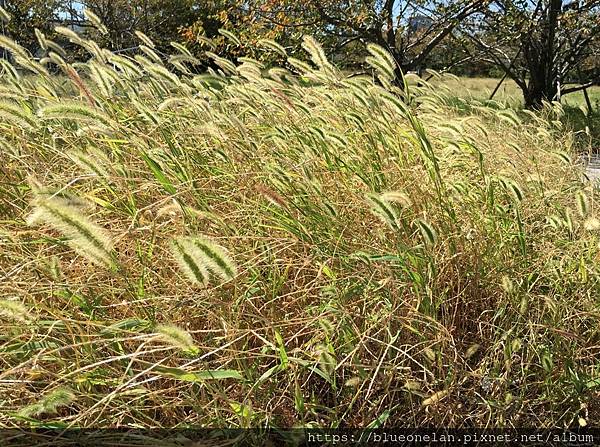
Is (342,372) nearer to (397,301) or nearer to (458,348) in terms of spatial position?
(397,301)

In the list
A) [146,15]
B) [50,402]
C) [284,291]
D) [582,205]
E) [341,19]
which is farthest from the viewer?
[146,15]

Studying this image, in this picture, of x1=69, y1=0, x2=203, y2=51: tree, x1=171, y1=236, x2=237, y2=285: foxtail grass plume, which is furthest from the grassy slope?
x1=69, y1=0, x2=203, y2=51: tree

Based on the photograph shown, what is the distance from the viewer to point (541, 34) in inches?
355

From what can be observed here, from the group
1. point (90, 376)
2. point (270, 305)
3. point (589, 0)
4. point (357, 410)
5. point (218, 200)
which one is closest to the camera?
point (90, 376)

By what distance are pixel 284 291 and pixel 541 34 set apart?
29.2ft

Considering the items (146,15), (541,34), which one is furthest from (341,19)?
(146,15)

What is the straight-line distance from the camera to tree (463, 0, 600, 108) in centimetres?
812

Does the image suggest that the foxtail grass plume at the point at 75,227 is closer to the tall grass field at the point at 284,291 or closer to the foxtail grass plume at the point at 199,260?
the tall grass field at the point at 284,291

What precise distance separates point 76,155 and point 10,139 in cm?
89

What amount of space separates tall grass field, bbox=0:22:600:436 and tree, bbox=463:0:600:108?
6.79 metres

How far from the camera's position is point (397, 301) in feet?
4.89

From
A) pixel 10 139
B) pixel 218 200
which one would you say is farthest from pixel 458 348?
pixel 10 139

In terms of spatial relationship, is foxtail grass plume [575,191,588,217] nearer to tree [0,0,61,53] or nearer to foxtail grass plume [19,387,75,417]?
foxtail grass plume [19,387,75,417]

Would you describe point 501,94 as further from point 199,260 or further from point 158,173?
point 199,260
